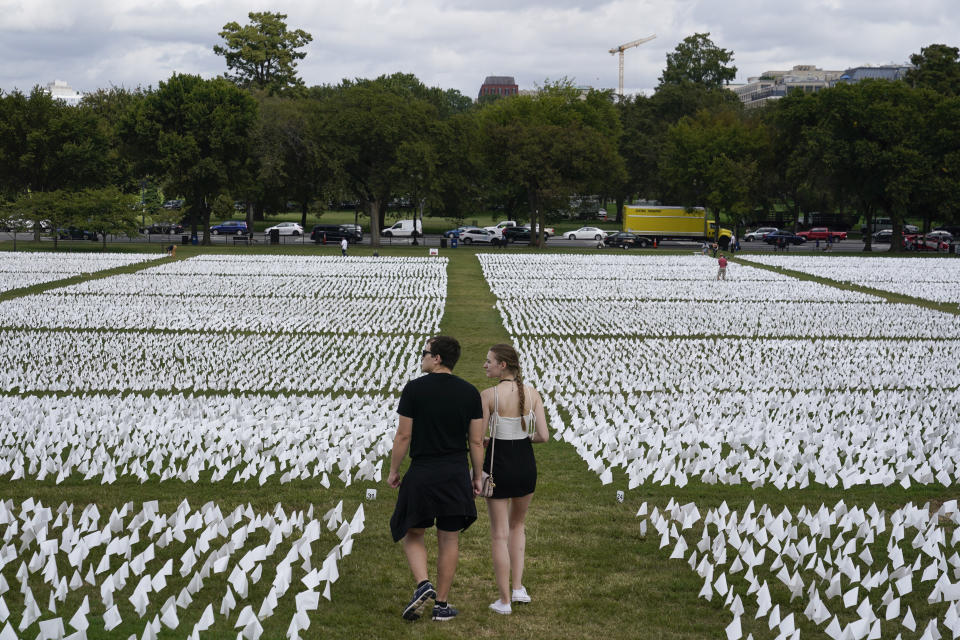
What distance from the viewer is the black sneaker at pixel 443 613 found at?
6.98 meters

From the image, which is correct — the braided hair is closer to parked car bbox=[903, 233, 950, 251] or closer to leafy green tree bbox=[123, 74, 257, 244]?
leafy green tree bbox=[123, 74, 257, 244]

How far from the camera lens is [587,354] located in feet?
69.7

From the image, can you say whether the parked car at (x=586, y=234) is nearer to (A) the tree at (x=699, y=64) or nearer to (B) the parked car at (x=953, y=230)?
(B) the parked car at (x=953, y=230)

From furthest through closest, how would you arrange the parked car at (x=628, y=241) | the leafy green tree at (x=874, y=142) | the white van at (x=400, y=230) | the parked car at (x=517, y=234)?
the white van at (x=400, y=230), the parked car at (x=517, y=234), the parked car at (x=628, y=241), the leafy green tree at (x=874, y=142)

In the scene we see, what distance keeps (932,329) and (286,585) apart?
23.1m

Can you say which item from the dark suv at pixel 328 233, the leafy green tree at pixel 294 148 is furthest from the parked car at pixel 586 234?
the leafy green tree at pixel 294 148

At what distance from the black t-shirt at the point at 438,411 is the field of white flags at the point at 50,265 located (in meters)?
30.1

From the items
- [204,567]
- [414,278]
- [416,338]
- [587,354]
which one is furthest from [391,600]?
[414,278]

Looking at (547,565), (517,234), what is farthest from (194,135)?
(547,565)

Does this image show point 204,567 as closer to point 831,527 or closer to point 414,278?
point 831,527

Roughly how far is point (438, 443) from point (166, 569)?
8.58 feet

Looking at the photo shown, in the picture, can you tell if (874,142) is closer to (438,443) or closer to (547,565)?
(547,565)

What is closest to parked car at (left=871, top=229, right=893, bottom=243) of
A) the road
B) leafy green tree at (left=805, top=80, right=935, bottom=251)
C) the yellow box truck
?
the road

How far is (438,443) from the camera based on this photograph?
6715mm
